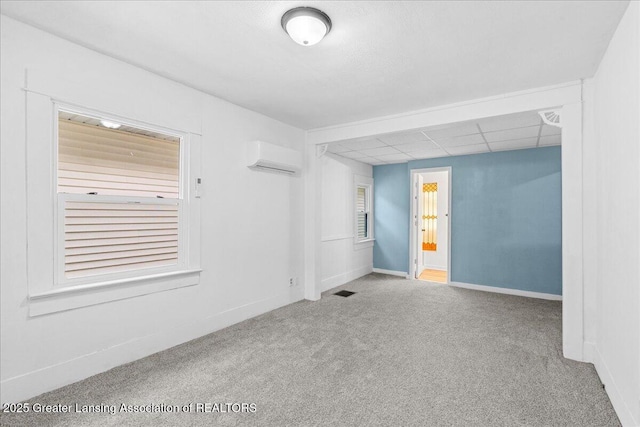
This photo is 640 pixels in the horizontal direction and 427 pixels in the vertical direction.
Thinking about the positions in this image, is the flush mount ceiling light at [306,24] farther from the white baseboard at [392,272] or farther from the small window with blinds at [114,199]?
the white baseboard at [392,272]

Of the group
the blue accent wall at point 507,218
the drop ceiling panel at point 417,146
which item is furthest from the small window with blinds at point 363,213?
the drop ceiling panel at point 417,146

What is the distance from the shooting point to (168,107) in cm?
290

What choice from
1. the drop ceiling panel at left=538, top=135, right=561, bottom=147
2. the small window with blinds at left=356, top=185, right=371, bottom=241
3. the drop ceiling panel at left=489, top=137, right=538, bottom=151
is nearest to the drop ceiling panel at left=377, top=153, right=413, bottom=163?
the small window with blinds at left=356, top=185, right=371, bottom=241

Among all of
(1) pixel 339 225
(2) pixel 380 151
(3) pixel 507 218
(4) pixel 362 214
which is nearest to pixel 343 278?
(1) pixel 339 225

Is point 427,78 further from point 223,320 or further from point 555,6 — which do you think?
point 223,320

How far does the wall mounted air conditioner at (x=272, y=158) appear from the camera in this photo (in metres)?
3.60

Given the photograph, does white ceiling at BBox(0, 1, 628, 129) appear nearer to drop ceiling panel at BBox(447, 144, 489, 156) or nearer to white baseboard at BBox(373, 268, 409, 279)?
drop ceiling panel at BBox(447, 144, 489, 156)

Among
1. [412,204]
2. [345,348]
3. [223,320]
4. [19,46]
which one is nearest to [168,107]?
[19,46]

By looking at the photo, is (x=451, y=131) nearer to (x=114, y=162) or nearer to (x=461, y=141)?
A: (x=461, y=141)

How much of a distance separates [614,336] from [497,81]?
223 centimetres

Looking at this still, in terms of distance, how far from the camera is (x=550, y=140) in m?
4.53

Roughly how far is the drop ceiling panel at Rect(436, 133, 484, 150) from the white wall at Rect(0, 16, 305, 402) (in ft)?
7.19

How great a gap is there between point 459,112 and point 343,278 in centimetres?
347

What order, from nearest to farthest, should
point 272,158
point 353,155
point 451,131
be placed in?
point 272,158 → point 451,131 → point 353,155
